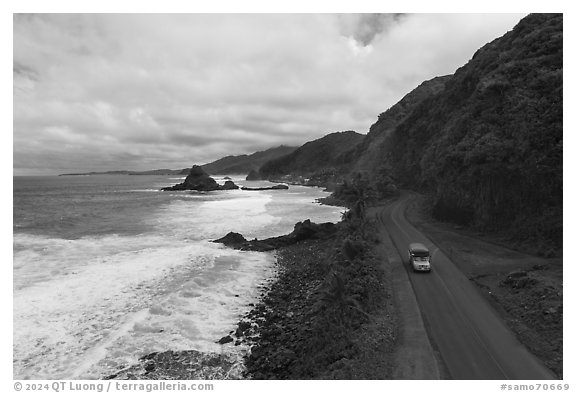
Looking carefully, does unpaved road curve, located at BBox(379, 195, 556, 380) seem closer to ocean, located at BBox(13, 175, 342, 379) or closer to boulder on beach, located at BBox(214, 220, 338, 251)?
ocean, located at BBox(13, 175, 342, 379)

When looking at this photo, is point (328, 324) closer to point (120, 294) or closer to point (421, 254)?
point (421, 254)

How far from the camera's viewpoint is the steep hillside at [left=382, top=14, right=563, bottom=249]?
1121 inches

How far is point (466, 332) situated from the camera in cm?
1648

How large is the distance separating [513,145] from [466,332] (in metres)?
24.5

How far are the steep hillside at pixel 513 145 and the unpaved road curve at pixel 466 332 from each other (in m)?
11.3

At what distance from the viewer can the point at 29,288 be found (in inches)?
1019

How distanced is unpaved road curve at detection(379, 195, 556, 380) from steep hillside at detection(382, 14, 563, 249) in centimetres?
1134

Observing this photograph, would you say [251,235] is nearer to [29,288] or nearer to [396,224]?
[396,224]

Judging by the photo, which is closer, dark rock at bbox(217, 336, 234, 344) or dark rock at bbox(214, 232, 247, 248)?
dark rock at bbox(217, 336, 234, 344)

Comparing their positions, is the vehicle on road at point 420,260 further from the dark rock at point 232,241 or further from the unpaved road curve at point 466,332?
the dark rock at point 232,241

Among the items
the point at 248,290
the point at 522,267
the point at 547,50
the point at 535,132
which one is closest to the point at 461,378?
the point at 522,267

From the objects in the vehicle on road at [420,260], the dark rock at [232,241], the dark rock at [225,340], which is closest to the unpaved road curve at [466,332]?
the vehicle on road at [420,260]

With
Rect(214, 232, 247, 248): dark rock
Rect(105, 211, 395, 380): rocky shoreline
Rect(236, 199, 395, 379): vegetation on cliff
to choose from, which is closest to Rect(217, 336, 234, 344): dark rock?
Rect(105, 211, 395, 380): rocky shoreline

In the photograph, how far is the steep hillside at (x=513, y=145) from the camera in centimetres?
2847
